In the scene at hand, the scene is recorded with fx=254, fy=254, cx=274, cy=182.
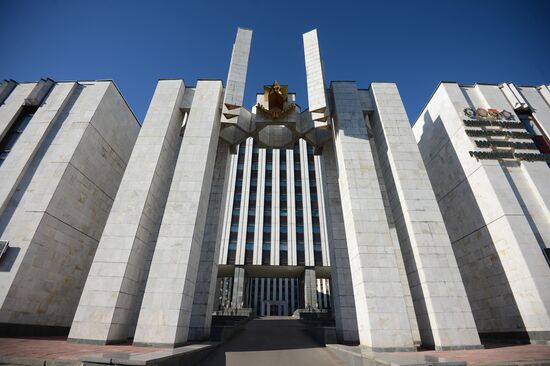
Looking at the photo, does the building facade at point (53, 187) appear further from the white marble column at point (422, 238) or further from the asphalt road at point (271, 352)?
the white marble column at point (422, 238)

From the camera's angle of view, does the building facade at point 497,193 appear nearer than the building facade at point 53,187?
No

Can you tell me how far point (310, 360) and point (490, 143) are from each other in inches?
655

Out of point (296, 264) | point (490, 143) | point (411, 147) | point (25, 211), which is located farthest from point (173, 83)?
point (296, 264)

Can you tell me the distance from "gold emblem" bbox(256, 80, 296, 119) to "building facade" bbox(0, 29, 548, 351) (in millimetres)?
96

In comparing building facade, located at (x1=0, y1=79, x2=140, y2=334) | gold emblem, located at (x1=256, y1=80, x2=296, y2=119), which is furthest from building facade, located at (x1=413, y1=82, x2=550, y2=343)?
building facade, located at (x1=0, y1=79, x2=140, y2=334)

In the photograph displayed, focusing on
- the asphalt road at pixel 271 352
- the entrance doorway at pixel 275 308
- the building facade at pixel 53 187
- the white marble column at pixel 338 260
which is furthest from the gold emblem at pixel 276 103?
the entrance doorway at pixel 275 308

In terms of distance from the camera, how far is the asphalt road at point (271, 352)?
33.1ft

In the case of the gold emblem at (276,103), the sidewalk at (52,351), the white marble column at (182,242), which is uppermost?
the gold emblem at (276,103)

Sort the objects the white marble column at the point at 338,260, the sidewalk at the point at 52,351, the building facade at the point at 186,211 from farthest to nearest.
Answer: the white marble column at the point at 338,260 < the building facade at the point at 186,211 < the sidewalk at the point at 52,351

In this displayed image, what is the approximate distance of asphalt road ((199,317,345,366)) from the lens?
10.1 metres

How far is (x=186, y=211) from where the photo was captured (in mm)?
12562

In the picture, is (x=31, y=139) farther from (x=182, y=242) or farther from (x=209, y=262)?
(x=209, y=262)

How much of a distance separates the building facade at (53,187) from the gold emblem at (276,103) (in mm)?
11217

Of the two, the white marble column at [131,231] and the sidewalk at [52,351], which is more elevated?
the white marble column at [131,231]
